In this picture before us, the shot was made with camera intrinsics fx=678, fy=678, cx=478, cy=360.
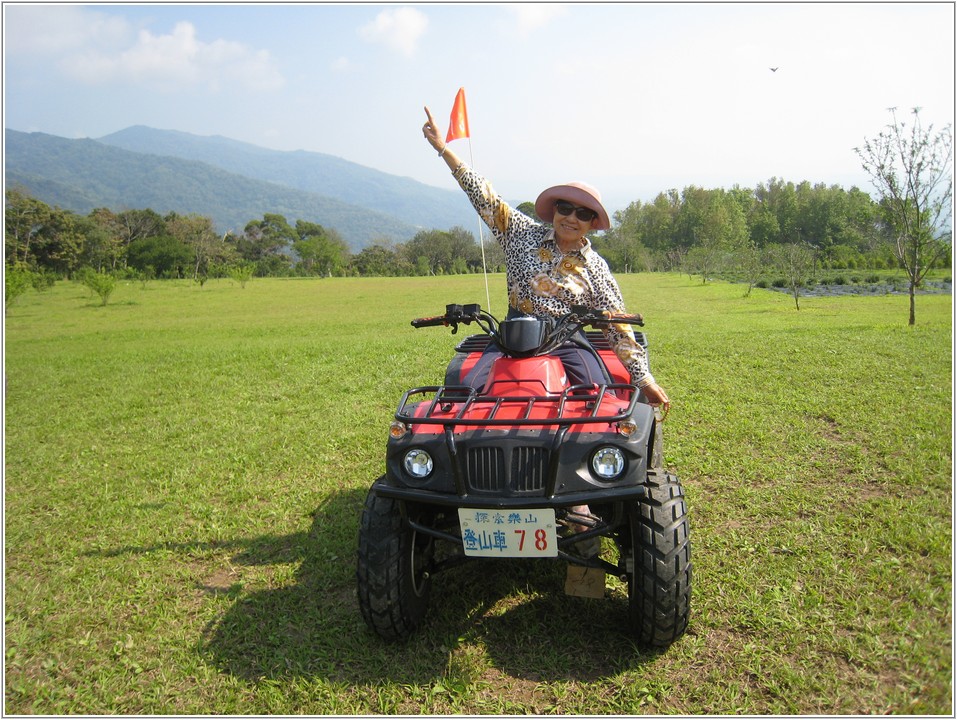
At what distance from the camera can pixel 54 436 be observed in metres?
7.12

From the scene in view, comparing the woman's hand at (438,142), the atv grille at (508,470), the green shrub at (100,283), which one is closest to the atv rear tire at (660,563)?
the atv grille at (508,470)

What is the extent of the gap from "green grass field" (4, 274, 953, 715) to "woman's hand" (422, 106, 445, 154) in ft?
8.12

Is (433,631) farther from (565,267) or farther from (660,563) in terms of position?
(565,267)

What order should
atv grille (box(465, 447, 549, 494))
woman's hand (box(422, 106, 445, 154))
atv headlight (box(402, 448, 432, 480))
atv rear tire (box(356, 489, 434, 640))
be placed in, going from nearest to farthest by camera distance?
1. atv grille (box(465, 447, 549, 494))
2. atv headlight (box(402, 448, 432, 480))
3. atv rear tire (box(356, 489, 434, 640))
4. woman's hand (box(422, 106, 445, 154))

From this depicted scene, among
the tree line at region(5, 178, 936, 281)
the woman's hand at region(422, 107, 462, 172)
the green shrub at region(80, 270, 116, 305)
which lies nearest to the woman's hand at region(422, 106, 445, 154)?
the woman's hand at region(422, 107, 462, 172)

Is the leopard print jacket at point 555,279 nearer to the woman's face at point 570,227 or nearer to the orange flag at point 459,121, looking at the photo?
the woman's face at point 570,227

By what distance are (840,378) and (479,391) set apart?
5.89 m

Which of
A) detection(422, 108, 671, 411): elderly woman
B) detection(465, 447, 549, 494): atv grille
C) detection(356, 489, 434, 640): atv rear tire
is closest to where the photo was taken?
detection(465, 447, 549, 494): atv grille

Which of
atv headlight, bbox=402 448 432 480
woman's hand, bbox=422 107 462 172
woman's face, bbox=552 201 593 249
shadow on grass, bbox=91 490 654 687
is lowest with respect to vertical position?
shadow on grass, bbox=91 490 654 687

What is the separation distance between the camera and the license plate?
105 inches

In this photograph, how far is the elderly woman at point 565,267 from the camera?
3549mm

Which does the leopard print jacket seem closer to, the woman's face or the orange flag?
the woman's face

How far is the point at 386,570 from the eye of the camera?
9.46ft

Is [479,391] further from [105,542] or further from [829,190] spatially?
[829,190]
